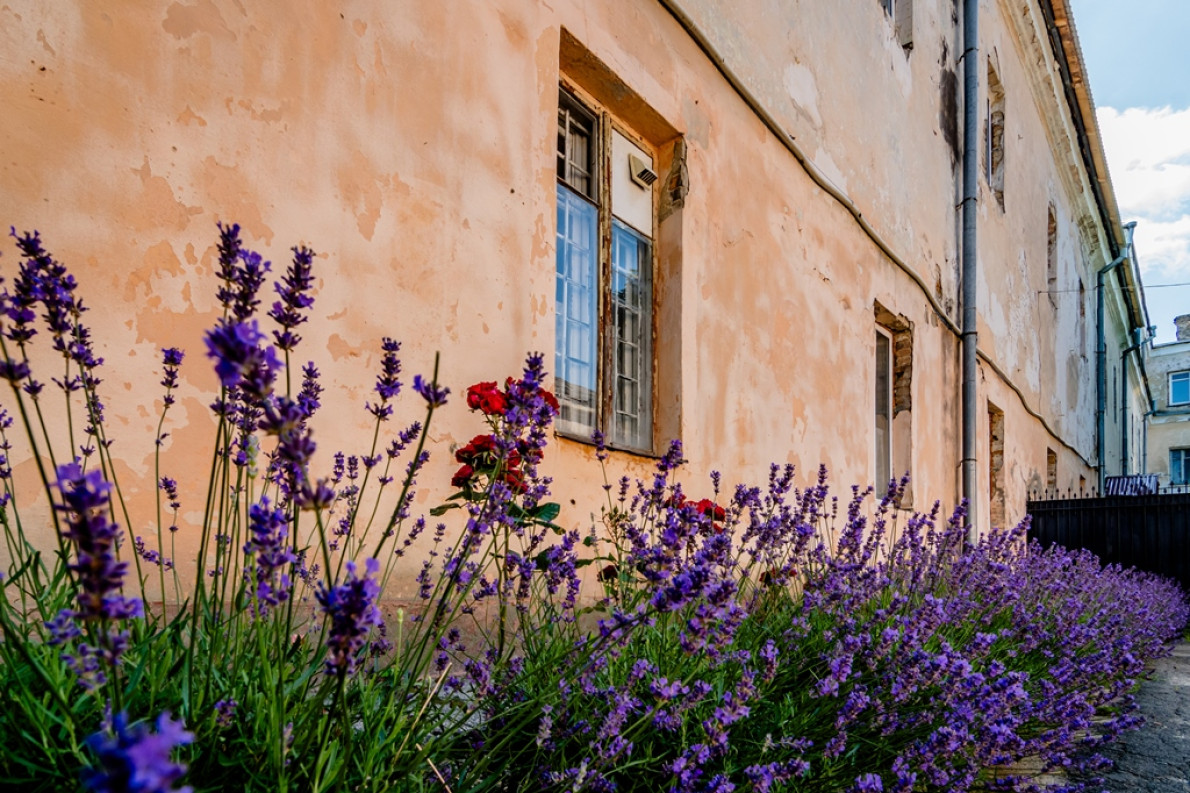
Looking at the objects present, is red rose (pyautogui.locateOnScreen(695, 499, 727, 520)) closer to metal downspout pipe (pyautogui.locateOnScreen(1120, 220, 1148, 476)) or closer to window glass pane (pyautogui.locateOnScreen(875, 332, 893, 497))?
window glass pane (pyautogui.locateOnScreen(875, 332, 893, 497))

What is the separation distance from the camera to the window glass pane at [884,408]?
807 centimetres

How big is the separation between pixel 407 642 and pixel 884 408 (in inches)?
271

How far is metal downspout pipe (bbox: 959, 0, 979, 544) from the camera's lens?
32.0ft

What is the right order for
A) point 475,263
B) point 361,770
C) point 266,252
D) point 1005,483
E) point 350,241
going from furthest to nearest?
point 1005,483 → point 475,263 → point 350,241 → point 266,252 → point 361,770

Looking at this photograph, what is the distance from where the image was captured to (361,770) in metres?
1.27

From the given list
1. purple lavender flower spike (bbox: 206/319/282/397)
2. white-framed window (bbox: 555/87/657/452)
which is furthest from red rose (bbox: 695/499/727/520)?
purple lavender flower spike (bbox: 206/319/282/397)

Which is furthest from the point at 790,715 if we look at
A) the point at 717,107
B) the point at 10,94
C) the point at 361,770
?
the point at 717,107

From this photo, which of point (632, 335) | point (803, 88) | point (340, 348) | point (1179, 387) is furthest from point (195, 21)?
point (1179, 387)

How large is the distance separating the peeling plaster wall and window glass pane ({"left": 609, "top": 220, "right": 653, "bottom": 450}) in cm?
21

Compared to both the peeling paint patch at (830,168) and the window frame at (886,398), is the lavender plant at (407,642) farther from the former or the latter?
the window frame at (886,398)

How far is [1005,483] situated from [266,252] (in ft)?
38.5

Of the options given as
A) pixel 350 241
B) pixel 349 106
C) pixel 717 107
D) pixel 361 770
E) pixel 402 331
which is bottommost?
pixel 361 770

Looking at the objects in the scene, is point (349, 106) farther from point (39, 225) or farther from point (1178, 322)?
point (1178, 322)

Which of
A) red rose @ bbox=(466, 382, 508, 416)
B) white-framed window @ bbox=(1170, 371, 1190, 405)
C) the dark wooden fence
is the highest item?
white-framed window @ bbox=(1170, 371, 1190, 405)
